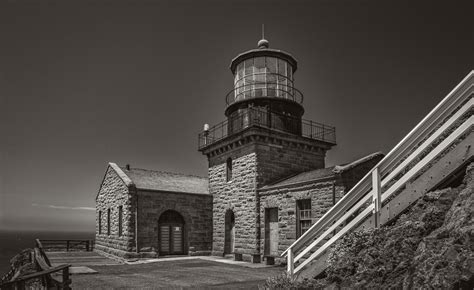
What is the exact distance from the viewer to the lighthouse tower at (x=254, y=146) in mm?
17516

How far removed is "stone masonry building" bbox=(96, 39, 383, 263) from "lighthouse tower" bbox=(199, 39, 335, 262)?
0.16 ft

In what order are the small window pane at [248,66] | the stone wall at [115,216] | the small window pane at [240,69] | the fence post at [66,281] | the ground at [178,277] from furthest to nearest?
the small window pane at [240,69] < the small window pane at [248,66] < the stone wall at [115,216] < the ground at [178,277] < the fence post at [66,281]

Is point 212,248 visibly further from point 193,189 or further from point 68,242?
point 68,242

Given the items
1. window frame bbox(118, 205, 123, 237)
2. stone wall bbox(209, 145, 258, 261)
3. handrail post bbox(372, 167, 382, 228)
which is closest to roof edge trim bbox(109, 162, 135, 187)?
window frame bbox(118, 205, 123, 237)

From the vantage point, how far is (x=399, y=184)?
4.89 m

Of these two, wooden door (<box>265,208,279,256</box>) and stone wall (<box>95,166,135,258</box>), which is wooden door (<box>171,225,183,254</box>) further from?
wooden door (<box>265,208,279,256</box>)

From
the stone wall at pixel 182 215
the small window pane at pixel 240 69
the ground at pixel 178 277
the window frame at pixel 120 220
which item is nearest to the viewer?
the ground at pixel 178 277

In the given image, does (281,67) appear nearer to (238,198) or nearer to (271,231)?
(238,198)

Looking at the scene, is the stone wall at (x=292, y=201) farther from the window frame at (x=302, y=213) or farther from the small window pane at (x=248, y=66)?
the small window pane at (x=248, y=66)

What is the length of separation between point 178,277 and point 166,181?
10.4 m

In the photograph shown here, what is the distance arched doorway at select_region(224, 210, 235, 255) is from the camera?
1884 cm

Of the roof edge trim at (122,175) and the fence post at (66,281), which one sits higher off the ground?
the roof edge trim at (122,175)

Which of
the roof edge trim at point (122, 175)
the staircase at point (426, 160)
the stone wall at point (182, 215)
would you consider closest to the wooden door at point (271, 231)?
the stone wall at point (182, 215)

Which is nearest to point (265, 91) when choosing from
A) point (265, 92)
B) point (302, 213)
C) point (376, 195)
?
point (265, 92)
